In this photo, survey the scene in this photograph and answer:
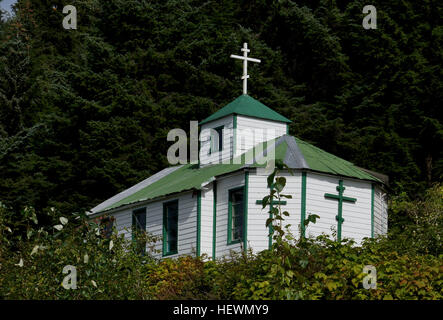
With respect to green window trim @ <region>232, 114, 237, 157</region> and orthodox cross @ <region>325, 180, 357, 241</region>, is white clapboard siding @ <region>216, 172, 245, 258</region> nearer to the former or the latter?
green window trim @ <region>232, 114, 237, 157</region>

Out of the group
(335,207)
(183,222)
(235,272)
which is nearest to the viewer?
(235,272)

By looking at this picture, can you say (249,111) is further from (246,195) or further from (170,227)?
(170,227)

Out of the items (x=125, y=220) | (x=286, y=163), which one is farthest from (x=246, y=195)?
(x=125, y=220)

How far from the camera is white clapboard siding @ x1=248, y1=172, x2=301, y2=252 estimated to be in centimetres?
2383

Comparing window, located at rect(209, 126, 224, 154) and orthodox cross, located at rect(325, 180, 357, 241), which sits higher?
window, located at rect(209, 126, 224, 154)

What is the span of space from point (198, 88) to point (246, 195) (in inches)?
790

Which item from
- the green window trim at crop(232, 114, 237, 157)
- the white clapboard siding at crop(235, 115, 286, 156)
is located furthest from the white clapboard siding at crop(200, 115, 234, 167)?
the white clapboard siding at crop(235, 115, 286, 156)

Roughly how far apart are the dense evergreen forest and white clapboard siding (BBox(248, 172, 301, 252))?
508 inches

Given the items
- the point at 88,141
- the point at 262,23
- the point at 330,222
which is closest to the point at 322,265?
the point at 330,222

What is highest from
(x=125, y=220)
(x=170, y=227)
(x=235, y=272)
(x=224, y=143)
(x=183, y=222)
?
(x=224, y=143)

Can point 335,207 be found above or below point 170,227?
above

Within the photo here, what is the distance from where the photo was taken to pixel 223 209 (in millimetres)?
25109

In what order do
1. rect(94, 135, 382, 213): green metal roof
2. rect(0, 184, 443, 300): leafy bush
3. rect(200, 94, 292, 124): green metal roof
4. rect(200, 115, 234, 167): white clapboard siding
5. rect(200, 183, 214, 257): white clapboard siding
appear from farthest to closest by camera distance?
1. rect(200, 94, 292, 124): green metal roof
2. rect(200, 115, 234, 167): white clapboard siding
3. rect(200, 183, 214, 257): white clapboard siding
4. rect(94, 135, 382, 213): green metal roof
5. rect(0, 184, 443, 300): leafy bush

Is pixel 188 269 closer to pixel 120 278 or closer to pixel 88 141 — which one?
pixel 120 278
